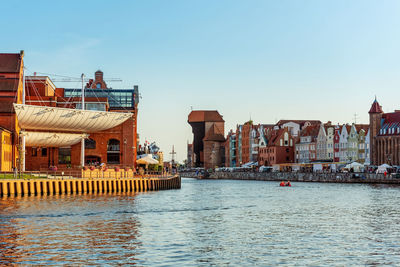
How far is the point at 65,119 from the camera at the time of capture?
9000 centimetres

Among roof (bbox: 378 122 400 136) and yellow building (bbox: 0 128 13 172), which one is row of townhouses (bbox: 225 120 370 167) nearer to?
roof (bbox: 378 122 400 136)

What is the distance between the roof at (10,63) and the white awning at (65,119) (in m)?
13.9

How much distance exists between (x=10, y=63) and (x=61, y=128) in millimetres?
16673

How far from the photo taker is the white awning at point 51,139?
92.5m

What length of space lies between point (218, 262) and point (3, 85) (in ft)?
255

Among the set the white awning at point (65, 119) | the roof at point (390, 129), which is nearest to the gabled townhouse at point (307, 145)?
the roof at point (390, 129)

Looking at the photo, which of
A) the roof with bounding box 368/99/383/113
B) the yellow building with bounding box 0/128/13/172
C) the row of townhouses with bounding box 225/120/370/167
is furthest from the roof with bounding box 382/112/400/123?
the yellow building with bounding box 0/128/13/172

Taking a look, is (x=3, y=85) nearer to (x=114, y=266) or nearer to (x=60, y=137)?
(x=60, y=137)

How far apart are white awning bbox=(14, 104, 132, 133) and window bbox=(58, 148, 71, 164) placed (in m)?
9.10

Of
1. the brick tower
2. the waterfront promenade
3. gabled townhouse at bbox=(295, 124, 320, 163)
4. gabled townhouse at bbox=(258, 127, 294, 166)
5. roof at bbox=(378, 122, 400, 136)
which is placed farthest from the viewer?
gabled townhouse at bbox=(258, 127, 294, 166)

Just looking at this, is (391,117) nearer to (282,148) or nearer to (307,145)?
(307,145)

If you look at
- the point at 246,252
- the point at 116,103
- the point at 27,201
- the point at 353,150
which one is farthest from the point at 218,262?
the point at 353,150

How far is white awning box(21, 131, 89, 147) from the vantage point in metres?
92.5

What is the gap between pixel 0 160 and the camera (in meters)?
78.3
